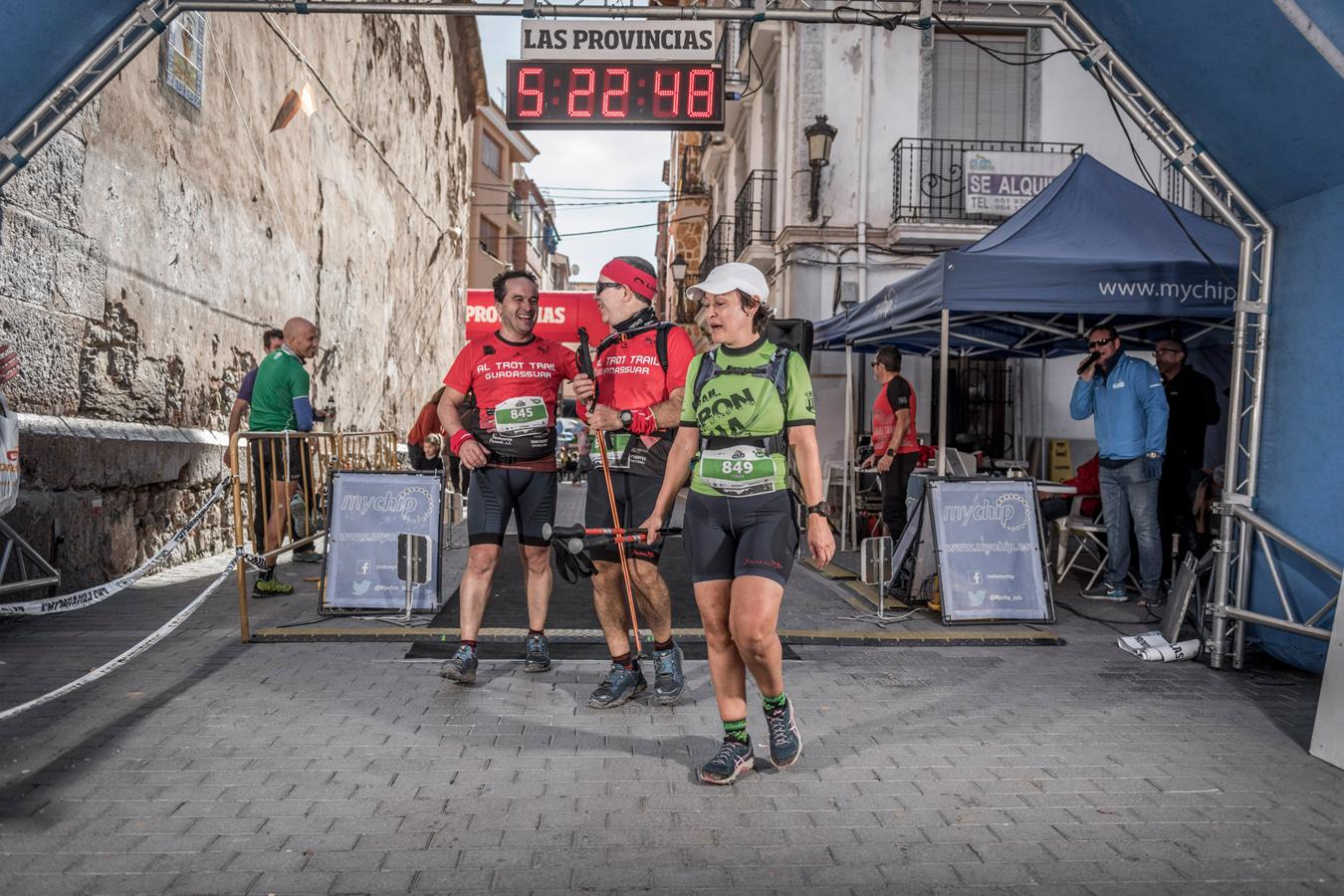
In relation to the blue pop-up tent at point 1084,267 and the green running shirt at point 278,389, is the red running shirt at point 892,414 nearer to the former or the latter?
the blue pop-up tent at point 1084,267

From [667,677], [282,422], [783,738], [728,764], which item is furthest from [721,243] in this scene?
[728,764]

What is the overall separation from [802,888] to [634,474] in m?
2.33

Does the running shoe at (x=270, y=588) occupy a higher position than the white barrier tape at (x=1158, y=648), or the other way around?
the white barrier tape at (x=1158, y=648)

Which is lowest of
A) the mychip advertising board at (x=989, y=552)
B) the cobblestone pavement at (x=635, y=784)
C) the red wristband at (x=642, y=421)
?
the cobblestone pavement at (x=635, y=784)

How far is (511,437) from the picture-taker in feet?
17.5

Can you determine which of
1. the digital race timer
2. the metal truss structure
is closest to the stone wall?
the metal truss structure

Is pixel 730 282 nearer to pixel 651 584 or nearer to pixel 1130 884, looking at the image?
pixel 651 584

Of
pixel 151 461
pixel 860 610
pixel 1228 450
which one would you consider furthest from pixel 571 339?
pixel 1228 450

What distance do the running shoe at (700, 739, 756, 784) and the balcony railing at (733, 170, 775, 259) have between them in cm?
1458

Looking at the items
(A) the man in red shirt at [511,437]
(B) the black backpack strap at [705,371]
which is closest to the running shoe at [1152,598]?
(A) the man in red shirt at [511,437]

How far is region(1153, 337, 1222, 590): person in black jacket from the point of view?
8195mm

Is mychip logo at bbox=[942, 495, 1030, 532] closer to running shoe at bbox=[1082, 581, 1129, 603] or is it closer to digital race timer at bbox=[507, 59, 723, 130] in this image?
running shoe at bbox=[1082, 581, 1129, 603]

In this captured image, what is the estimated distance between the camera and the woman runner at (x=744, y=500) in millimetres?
3824

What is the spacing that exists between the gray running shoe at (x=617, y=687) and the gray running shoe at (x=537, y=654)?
53 centimetres
